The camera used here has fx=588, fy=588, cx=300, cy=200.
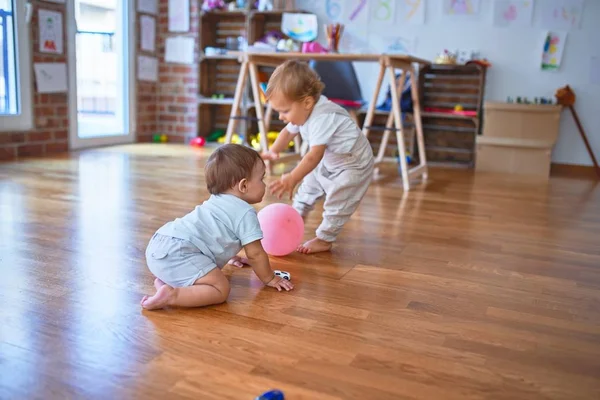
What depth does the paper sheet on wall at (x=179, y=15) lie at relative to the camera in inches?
182

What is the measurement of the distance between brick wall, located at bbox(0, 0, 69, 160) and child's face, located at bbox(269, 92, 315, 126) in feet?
8.04

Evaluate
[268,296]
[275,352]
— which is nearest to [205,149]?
[268,296]

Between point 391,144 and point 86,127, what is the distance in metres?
2.38

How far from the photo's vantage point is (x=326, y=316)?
125cm

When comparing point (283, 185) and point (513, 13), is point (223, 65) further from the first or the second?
point (283, 185)

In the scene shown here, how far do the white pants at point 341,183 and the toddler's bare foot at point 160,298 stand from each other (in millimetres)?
659

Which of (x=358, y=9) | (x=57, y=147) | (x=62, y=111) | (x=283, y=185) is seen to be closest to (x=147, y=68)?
(x=62, y=111)

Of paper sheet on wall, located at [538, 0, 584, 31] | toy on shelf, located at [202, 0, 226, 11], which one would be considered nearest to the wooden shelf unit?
toy on shelf, located at [202, 0, 226, 11]

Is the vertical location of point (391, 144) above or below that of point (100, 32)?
below

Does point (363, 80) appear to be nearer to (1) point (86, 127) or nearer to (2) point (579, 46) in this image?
(2) point (579, 46)

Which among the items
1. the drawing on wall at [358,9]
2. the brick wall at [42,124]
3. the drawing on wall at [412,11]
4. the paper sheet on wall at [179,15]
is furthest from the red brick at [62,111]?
the drawing on wall at [412,11]

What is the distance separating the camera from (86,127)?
4.63 meters

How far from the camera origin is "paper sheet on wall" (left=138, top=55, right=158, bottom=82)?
4.64 meters

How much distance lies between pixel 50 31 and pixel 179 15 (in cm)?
120
